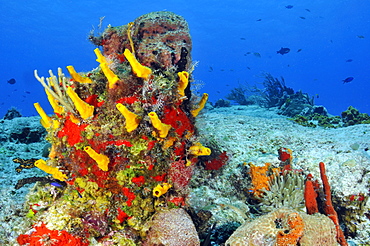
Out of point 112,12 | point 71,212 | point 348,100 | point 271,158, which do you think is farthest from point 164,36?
point 348,100

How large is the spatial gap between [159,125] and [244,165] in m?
2.75

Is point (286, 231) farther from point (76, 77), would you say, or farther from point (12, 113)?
point (12, 113)

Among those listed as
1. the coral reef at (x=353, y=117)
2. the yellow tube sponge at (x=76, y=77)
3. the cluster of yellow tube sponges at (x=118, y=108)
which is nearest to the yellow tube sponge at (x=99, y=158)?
the cluster of yellow tube sponges at (x=118, y=108)

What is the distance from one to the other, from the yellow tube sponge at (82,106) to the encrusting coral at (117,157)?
12 millimetres

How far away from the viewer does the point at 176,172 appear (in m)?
2.93

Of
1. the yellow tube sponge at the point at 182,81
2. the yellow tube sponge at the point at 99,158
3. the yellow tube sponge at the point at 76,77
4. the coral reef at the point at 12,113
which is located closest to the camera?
the yellow tube sponge at the point at 99,158

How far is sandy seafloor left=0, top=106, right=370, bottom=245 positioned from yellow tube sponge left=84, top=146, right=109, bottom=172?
1448 millimetres

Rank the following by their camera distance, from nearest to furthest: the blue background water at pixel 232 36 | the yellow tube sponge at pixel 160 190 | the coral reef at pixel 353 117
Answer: the yellow tube sponge at pixel 160 190 → the coral reef at pixel 353 117 → the blue background water at pixel 232 36

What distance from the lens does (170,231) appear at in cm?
257

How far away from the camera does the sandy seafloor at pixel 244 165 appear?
11.8 ft

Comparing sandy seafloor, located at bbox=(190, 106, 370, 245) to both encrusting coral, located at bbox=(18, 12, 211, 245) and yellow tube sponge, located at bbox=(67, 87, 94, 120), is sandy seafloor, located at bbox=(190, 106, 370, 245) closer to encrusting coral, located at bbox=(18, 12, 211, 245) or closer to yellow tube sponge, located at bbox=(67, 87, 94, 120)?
encrusting coral, located at bbox=(18, 12, 211, 245)

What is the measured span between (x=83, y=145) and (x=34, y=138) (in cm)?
654

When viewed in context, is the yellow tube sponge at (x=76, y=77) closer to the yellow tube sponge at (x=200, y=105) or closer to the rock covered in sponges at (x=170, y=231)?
the yellow tube sponge at (x=200, y=105)

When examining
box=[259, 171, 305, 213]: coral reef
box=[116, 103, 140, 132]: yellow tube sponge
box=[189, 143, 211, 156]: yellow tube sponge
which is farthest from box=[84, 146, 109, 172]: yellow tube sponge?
box=[259, 171, 305, 213]: coral reef
